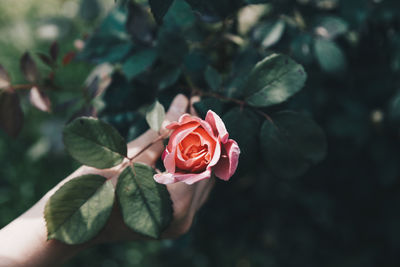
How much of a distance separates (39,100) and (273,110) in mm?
531

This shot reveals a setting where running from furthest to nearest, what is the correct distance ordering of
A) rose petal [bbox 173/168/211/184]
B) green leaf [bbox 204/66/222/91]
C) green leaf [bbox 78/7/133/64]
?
green leaf [bbox 78/7/133/64] → green leaf [bbox 204/66/222/91] → rose petal [bbox 173/168/211/184]

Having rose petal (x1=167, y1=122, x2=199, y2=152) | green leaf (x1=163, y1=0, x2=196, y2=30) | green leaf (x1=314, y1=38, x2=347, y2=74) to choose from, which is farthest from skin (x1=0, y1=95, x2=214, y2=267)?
green leaf (x1=314, y1=38, x2=347, y2=74)

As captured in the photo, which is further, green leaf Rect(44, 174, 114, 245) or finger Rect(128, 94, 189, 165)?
finger Rect(128, 94, 189, 165)

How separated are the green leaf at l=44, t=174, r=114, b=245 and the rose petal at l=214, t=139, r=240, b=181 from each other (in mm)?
203

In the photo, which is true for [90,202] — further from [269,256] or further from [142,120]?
[269,256]

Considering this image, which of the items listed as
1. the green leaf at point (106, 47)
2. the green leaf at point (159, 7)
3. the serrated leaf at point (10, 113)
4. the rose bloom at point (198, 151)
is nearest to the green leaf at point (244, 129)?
the rose bloom at point (198, 151)

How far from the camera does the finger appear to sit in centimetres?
71

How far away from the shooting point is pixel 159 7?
532 mm

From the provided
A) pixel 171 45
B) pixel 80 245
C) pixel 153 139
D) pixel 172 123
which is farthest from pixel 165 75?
pixel 80 245

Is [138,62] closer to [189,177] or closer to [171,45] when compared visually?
[171,45]

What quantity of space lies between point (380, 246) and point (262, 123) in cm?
121

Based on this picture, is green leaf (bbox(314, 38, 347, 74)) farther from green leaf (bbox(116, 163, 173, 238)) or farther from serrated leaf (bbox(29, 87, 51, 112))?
serrated leaf (bbox(29, 87, 51, 112))

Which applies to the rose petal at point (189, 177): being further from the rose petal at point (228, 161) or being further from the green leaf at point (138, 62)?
the green leaf at point (138, 62)

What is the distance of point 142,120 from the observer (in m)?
0.84
